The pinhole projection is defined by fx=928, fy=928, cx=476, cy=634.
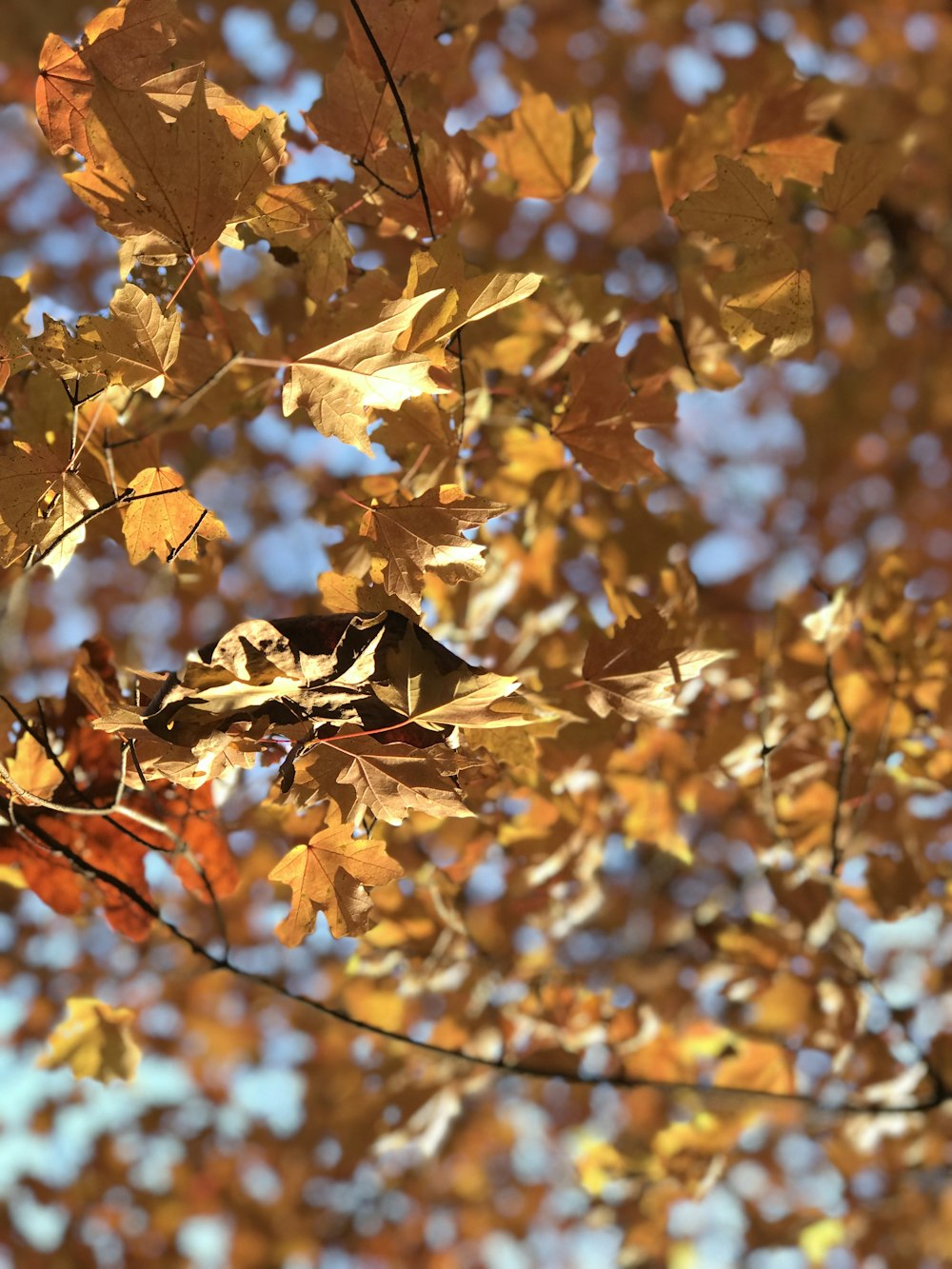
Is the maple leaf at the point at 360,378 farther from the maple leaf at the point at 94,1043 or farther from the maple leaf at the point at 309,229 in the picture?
the maple leaf at the point at 94,1043

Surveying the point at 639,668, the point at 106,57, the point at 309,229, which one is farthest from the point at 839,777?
the point at 106,57

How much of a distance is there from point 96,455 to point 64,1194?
3.91 m

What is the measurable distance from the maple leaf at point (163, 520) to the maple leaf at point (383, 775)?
0.28 meters

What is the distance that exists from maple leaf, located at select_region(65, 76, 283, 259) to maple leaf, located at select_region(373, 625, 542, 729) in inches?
18.1

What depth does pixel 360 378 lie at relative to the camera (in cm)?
90

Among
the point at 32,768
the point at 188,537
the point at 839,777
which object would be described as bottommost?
the point at 839,777

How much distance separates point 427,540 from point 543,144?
2.60ft

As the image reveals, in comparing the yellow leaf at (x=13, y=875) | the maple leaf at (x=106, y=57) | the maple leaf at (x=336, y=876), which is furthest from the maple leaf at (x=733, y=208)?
the yellow leaf at (x=13, y=875)

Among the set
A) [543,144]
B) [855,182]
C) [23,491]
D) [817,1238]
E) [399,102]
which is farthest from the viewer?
[817,1238]

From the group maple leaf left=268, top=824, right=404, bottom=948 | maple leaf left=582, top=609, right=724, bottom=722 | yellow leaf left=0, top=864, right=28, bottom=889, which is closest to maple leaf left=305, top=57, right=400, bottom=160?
maple leaf left=582, top=609, right=724, bottom=722

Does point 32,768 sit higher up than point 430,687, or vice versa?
point 430,687

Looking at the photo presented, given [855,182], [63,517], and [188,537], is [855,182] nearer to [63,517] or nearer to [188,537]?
[188,537]

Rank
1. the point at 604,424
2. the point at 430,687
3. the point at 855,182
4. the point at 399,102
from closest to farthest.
A: the point at 430,687
the point at 399,102
the point at 855,182
the point at 604,424

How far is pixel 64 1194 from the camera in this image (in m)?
3.85
